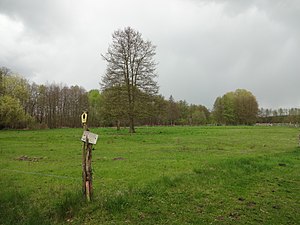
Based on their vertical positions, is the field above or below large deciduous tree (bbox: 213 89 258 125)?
below

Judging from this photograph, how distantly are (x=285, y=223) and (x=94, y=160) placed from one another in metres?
10.9

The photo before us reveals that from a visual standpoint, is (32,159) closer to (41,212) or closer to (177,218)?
(41,212)

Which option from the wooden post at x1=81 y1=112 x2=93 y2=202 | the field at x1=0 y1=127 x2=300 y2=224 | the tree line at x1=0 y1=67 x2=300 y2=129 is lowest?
the field at x1=0 y1=127 x2=300 y2=224

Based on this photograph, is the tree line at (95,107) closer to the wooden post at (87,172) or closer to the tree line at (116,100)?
the tree line at (116,100)

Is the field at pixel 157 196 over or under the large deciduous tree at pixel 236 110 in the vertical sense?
under

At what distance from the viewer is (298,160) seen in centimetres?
1464

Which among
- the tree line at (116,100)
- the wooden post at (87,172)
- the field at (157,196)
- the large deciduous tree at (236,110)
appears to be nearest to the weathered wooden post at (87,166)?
the wooden post at (87,172)

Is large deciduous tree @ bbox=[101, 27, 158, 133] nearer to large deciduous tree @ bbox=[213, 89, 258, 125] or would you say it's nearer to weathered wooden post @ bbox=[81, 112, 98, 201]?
weathered wooden post @ bbox=[81, 112, 98, 201]

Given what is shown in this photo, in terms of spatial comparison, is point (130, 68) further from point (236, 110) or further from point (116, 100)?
point (236, 110)

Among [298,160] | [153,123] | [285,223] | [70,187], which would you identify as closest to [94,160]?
[70,187]

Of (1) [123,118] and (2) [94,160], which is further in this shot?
(1) [123,118]

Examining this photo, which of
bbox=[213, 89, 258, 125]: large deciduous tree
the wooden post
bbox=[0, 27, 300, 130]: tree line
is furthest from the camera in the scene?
bbox=[213, 89, 258, 125]: large deciduous tree

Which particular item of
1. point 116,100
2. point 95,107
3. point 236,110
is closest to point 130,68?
point 116,100

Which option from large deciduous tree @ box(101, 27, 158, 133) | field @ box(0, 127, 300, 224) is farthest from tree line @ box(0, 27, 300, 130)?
field @ box(0, 127, 300, 224)
